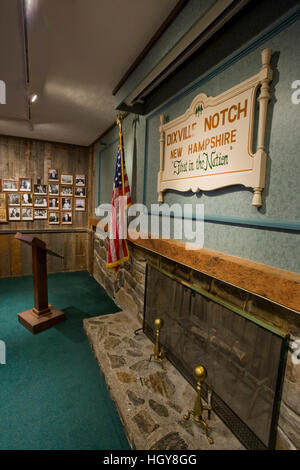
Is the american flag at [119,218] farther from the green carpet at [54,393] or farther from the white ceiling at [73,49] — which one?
the green carpet at [54,393]

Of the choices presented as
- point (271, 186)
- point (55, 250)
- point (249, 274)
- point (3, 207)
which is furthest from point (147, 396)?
point (3, 207)

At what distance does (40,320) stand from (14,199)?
9.33 ft

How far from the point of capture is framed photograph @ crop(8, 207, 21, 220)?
4.81 meters

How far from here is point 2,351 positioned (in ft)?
8.25

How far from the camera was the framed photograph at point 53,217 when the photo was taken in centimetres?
512

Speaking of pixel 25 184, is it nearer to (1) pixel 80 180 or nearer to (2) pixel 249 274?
(1) pixel 80 180

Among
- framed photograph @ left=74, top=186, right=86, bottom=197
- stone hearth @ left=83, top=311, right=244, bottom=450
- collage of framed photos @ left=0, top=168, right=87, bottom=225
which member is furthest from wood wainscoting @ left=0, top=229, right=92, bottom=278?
stone hearth @ left=83, top=311, right=244, bottom=450

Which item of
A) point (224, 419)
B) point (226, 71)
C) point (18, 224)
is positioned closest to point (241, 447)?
point (224, 419)

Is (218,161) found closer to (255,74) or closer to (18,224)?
(255,74)

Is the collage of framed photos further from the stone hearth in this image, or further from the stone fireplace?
the stone fireplace

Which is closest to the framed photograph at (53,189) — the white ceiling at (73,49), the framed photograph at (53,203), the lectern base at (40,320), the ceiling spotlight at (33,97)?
the framed photograph at (53,203)

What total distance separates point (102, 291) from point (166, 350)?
2.30 meters

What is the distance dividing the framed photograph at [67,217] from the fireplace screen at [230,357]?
3.70 m

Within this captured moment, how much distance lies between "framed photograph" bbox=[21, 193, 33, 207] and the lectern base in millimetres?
2531
